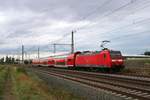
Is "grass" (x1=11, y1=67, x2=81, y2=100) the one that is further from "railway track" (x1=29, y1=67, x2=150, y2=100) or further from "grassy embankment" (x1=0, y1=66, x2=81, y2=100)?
"railway track" (x1=29, y1=67, x2=150, y2=100)

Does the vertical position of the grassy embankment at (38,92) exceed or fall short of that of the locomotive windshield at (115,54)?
it falls short

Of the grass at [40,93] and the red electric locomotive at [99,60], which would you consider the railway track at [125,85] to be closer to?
the grass at [40,93]

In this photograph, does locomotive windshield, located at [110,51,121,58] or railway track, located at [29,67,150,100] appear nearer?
railway track, located at [29,67,150,100]

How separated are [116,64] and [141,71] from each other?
293cm

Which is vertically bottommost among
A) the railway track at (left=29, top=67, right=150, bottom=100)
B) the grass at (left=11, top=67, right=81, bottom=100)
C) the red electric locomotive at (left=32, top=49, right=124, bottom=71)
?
the grass at (left=11, top=67, right=81, bottom=100)

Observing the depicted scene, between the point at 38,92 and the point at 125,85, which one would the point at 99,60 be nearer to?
the point at 125,85

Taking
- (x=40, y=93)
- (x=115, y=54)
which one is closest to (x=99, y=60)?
(x=115, y=54)

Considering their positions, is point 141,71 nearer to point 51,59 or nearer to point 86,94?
point 86,94

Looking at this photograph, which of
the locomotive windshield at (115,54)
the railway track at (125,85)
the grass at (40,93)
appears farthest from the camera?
the locomotive windshield at (115,54)

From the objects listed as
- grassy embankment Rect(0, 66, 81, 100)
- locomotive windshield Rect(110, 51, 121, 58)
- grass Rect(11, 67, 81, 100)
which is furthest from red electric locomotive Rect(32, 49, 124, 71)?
grass Rect(11, 67, 81, 100)

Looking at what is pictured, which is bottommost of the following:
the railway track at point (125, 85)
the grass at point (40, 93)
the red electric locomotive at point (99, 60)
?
the grass at point (40, 93)

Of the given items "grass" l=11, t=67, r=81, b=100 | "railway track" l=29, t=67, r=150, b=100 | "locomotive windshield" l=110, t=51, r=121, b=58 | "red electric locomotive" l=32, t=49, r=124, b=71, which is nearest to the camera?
"railway track" l=29, t=67, r=150, b=100

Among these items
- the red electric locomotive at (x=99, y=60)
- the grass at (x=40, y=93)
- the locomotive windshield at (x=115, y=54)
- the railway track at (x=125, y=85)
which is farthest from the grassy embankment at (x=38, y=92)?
the locomotive windshield at (x=115, y=54)

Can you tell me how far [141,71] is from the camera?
3784 centimetres
